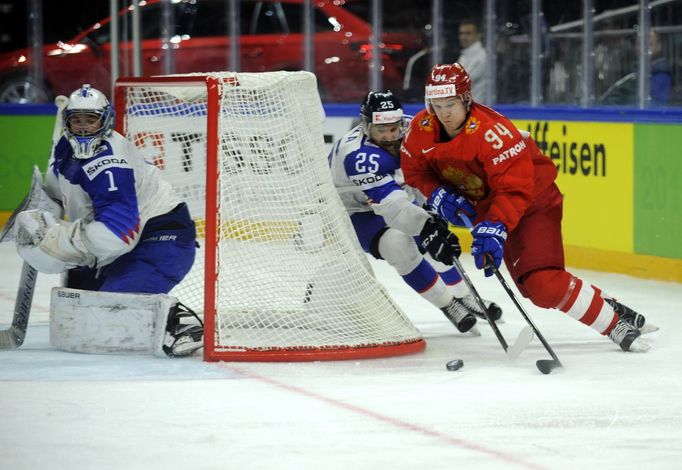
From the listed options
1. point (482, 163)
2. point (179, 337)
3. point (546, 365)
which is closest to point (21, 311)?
point (179, 337)

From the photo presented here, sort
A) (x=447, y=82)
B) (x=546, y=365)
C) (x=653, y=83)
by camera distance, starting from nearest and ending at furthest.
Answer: (x=546, y=365) → (x=447, y=82) → (x=653, y=83)

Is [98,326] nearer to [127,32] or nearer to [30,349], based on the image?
[30,349]

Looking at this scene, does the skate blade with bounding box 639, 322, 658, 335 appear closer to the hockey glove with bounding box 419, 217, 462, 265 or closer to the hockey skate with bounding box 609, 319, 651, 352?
the hockey skate with bounding box 609, 319, 651, 352

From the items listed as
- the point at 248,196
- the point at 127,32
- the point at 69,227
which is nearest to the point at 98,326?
the point at 69,227

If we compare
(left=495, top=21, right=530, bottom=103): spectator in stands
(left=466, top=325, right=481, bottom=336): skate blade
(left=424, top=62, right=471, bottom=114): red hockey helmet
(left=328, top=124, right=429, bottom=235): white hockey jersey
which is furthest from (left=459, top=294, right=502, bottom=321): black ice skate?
(left=495, top=21, right=530, bottom=103): spectator in stands

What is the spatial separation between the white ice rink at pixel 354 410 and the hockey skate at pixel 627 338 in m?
0.05

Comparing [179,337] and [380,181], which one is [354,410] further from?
[380,181]

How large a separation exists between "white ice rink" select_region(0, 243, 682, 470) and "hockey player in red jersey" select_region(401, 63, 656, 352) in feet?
0.68

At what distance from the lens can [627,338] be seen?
15.9ft

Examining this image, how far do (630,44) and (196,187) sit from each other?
9.39 feet

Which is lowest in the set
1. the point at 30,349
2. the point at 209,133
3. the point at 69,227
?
the point at 30,349

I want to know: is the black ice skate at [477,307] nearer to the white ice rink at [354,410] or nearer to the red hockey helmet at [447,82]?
the white ice rink at [354,410]

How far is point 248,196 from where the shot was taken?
4.92 meters

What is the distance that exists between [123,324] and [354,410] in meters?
1.15
